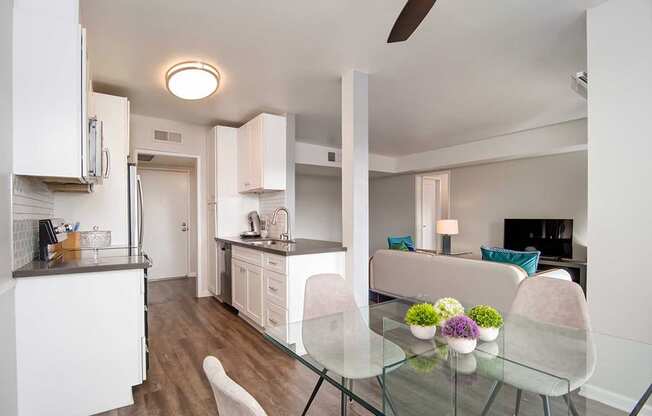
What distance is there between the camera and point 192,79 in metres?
2.78

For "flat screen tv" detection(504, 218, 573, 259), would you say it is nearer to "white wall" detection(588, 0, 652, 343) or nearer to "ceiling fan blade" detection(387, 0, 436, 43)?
"white wall" detection(588, 0, 652, 343)

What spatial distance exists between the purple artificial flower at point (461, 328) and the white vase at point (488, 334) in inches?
6.5

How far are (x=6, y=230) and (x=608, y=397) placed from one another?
258 cm

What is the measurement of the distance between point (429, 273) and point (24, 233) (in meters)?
3.56

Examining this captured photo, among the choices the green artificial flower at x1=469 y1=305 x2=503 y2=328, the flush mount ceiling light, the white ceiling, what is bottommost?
the green artificial flower at x1=469 y1=305 x2=503 y2=328

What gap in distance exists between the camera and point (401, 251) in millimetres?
4207

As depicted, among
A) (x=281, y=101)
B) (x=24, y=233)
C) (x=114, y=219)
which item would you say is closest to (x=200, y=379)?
(x=24, y=233)

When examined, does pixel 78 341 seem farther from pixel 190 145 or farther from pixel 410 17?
A: pixel 190 145

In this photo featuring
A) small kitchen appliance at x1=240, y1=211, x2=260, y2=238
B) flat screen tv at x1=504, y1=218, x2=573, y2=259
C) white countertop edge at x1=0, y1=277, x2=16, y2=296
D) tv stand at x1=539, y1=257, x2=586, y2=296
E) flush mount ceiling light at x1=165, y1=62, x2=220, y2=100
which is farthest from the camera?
flat screen tv at x1=504, y1=218, x2=573, y2=259

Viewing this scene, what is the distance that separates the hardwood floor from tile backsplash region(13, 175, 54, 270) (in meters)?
1.06

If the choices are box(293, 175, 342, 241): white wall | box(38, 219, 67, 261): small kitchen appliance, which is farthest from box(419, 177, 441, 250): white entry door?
box(38, 219, 67, 261): small kitchen appliance

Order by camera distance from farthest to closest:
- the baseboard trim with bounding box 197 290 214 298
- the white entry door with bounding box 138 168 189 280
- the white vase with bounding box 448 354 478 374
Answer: the white entry door with bounding box 138 168 189 280 → the baseboard trim with bounding box 197 290 214 298 → the white vase with bounding box 448 354 478 374

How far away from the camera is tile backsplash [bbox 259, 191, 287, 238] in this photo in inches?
161

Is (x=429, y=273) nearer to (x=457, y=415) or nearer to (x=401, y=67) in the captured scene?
(x=401, y=67)
